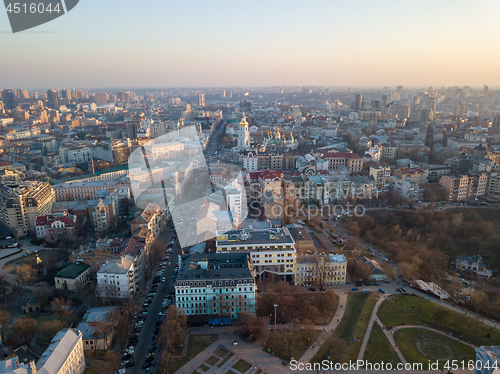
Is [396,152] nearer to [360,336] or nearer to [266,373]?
[360,336]

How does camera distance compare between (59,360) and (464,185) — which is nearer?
(59,360)

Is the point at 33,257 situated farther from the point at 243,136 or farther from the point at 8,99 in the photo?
the point at 8,99

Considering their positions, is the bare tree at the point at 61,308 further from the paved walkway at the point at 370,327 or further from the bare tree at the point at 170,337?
the paved walkway at the point at 370,327

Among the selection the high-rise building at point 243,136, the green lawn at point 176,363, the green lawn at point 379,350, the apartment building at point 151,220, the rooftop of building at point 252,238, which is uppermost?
the high-rise building at point 243,136

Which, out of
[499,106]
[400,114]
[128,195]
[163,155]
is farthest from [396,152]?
[499,106]

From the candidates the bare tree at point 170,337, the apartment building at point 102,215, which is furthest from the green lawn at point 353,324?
the apartment building at point 102,215

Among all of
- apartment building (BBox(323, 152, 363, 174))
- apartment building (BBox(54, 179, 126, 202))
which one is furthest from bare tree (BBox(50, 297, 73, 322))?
apartment building (BBox(323, 152, 363, 174))

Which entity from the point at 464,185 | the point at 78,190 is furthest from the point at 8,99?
the point at 464,185
